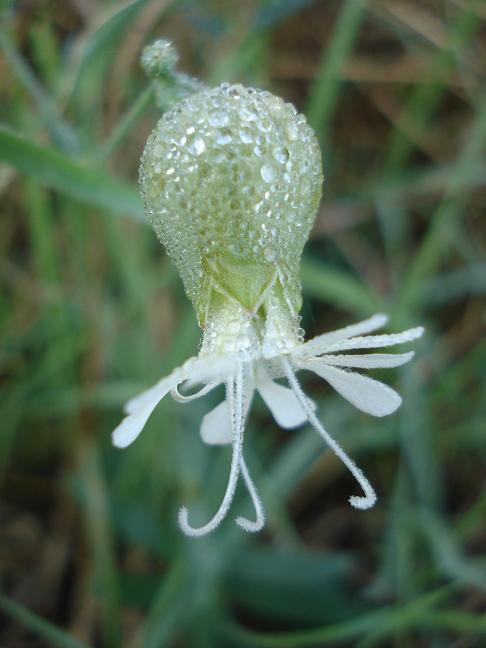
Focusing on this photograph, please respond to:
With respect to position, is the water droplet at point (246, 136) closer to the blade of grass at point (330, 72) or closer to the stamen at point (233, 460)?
the stamen at point (233, 460)

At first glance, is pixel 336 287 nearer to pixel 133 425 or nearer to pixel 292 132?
pixel 292 132

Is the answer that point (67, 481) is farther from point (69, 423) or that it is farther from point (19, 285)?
point (19, 285)

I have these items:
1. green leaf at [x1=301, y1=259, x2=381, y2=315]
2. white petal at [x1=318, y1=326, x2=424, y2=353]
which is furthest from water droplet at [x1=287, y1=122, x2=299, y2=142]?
green leaf at [x1=301, y1=259, x2=381, y2=315]

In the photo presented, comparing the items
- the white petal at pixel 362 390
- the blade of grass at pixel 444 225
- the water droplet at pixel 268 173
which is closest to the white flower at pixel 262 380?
the white petal at pixel 362 390

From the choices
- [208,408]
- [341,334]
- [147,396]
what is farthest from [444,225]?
[147,396]

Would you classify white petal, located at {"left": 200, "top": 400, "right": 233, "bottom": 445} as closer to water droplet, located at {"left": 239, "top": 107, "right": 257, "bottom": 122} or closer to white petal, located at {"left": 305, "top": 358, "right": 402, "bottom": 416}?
white petal, located at {"left": 305, "top": 358, "right": 402, "bottom": 416}

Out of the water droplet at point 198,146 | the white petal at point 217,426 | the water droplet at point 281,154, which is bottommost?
the white petal at point 217,426

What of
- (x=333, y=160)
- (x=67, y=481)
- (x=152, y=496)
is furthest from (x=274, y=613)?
(x=333, y=160)
